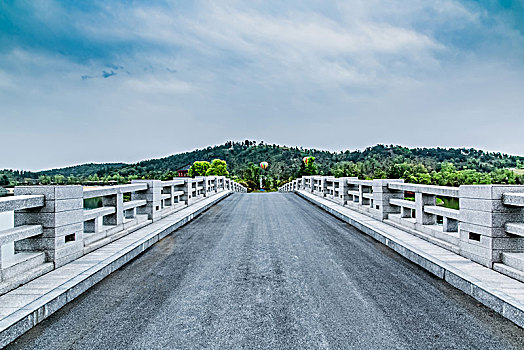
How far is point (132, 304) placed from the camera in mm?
2932

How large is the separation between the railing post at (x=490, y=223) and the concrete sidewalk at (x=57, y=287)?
452cm

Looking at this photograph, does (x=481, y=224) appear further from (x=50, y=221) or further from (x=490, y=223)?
(x=50, y=221)

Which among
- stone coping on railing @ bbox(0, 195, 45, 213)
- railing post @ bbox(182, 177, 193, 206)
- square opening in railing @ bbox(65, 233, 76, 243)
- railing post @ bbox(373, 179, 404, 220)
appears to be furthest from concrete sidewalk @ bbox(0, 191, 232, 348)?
railing post @ bbox(182, 177, 193, 206)

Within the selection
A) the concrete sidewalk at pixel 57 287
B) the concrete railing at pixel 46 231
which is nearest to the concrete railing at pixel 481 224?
the concrete sidewalk at pixel 57 287

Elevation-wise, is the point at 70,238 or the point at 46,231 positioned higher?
the point at 46,231

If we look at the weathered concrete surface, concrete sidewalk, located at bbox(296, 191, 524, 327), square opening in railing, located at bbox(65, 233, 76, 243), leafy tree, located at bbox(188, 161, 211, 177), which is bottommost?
the weathered concrete surface

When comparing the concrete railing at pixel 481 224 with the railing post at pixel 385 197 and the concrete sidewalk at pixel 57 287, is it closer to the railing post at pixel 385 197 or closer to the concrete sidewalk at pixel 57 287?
the railing post at pixel 385 197

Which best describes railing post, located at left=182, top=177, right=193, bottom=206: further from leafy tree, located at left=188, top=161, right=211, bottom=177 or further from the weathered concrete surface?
leafy tree, located at left=188, top=161, right=211, bottom=177

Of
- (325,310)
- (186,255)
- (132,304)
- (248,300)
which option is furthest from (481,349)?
(186,255)

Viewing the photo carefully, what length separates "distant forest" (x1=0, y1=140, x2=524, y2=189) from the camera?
1529 inches

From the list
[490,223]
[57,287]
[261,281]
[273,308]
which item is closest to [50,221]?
[57,287]

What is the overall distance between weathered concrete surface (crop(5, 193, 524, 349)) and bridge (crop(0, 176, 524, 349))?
0.01 m

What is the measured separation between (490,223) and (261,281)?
272 centimetres

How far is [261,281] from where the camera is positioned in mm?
3500
